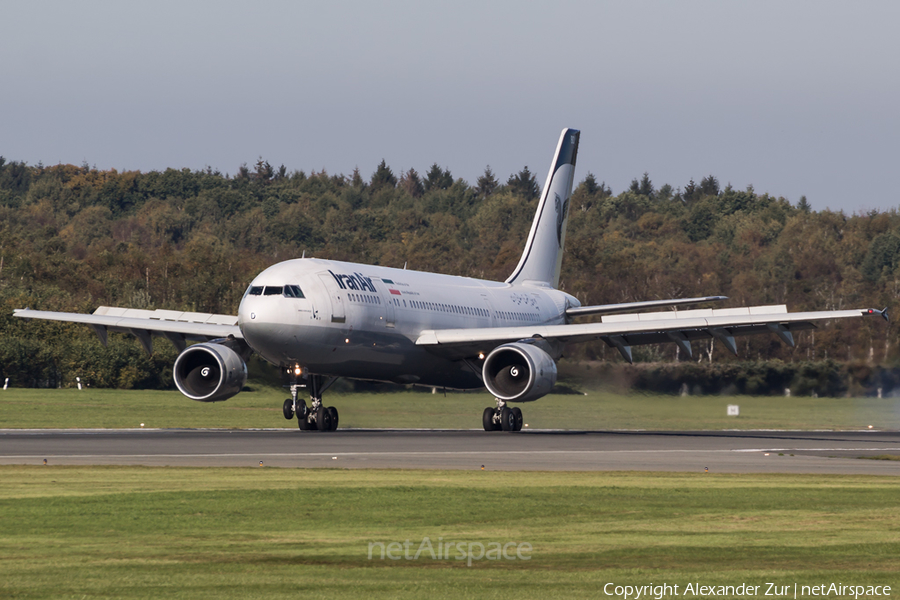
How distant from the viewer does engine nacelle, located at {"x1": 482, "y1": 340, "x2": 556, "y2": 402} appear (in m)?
32.5

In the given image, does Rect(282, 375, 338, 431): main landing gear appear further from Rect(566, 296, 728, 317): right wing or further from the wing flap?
Rect(566, 296, 728, 317): right wing

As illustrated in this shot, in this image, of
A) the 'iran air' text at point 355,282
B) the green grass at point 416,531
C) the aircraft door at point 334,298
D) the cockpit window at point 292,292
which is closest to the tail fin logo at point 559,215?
the 'iran air' text at point 355,282

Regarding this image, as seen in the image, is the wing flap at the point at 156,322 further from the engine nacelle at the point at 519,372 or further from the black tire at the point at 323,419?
the engine nacelle at the point at 519,372

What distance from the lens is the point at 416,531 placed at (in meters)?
12.1

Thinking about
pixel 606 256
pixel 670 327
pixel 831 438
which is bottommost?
pixel 831 438

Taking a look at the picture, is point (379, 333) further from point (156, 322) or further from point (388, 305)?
point (156, 322)

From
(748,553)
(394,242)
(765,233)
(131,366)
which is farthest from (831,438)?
(394,242)

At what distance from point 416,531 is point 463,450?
41.8 ft

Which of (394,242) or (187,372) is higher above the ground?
(394,242)

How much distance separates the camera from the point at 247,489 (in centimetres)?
1572

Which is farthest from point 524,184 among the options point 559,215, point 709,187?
point 559,215

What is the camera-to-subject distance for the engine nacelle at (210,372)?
1286 inches

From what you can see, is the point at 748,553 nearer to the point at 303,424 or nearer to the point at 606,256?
the point at 303,424

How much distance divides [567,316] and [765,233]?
3532 inches
